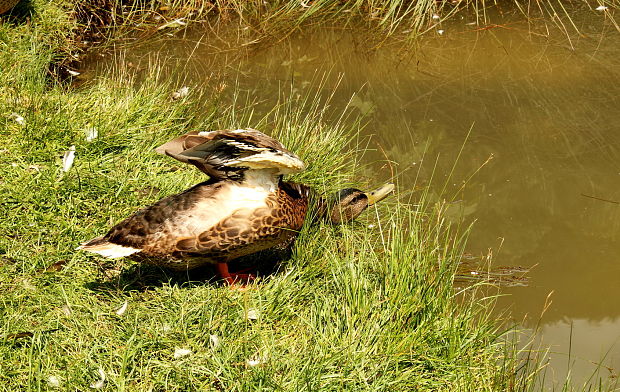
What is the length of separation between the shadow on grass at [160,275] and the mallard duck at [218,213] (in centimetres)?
13

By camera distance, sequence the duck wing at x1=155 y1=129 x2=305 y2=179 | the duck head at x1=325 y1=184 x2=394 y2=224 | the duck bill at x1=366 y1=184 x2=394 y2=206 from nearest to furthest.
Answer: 1. the duck wing at x1=155 y1=129 x2=305 y2=179
2. the duck head at x1=325 y1=184 x2=394 y2=224
3. the duck bill at x1=366 y1=184 x2=394 y2=206

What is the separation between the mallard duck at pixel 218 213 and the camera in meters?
3.32

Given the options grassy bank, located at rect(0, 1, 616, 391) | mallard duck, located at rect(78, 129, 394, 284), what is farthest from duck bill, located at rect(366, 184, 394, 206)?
mallard duck, located at rect(78, 129, 394, 284)

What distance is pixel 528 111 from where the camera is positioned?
596 centimetres

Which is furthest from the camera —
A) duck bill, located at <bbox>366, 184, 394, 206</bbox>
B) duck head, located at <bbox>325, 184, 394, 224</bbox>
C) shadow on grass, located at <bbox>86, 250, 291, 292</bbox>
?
duck bill, located at <bbox>366, 184, 394, 206</bbox>

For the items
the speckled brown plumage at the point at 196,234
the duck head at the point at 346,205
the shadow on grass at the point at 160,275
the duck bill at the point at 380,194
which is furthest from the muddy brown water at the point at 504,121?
the speckled brown plumage at the point at 196,234

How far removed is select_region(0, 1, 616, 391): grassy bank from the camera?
3.03 meters

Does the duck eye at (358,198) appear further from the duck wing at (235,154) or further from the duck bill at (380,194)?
the duck wing at (235,154)

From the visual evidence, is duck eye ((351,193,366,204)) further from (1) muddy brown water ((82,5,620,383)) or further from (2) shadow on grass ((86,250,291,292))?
(1) muddy brown water ((82,5,620,383))

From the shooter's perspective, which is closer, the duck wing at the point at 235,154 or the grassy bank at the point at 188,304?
the grassy bank at the point at 188,304

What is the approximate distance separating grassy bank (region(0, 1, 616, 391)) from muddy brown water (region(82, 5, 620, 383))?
59 centimetres

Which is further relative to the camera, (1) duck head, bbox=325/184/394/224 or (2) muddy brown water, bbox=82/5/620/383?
(2) muddy brown water, bbox=82/5/620/383

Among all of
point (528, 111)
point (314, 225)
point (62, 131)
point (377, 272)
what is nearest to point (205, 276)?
point (314, 225)

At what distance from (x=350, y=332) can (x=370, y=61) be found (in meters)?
3.94
